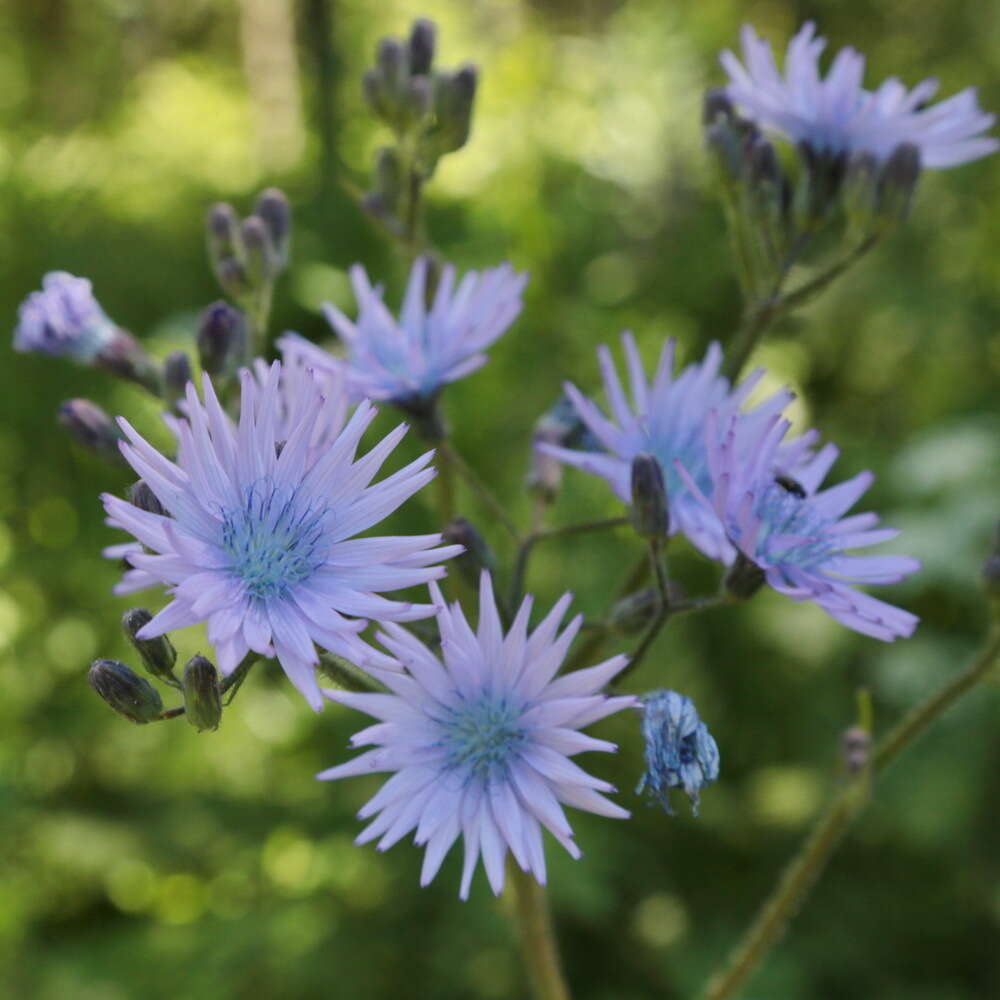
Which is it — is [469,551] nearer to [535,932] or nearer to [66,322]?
[535,932]

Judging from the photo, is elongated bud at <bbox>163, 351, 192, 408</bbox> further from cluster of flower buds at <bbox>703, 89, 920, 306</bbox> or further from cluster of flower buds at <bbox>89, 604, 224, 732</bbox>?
cluster of flower buds at <bbox>703, 89, 920, 306</bbox>

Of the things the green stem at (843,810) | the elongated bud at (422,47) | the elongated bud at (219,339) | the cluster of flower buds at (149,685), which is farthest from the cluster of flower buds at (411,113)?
the green stem at (843,810)

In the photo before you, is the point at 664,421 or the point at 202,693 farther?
the point at 664,421

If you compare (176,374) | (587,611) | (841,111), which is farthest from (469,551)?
(587,611)

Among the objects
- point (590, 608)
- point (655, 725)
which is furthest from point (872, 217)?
point (590, 608)

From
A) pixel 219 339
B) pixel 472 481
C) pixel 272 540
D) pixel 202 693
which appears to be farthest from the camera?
pixel 472 481

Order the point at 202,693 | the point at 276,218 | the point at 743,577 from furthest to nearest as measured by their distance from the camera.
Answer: the point at 276,218
the point at 743,577
the point at 202,693

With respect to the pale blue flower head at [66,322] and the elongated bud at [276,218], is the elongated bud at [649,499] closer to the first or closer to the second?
the elongated bud at [276,218]
